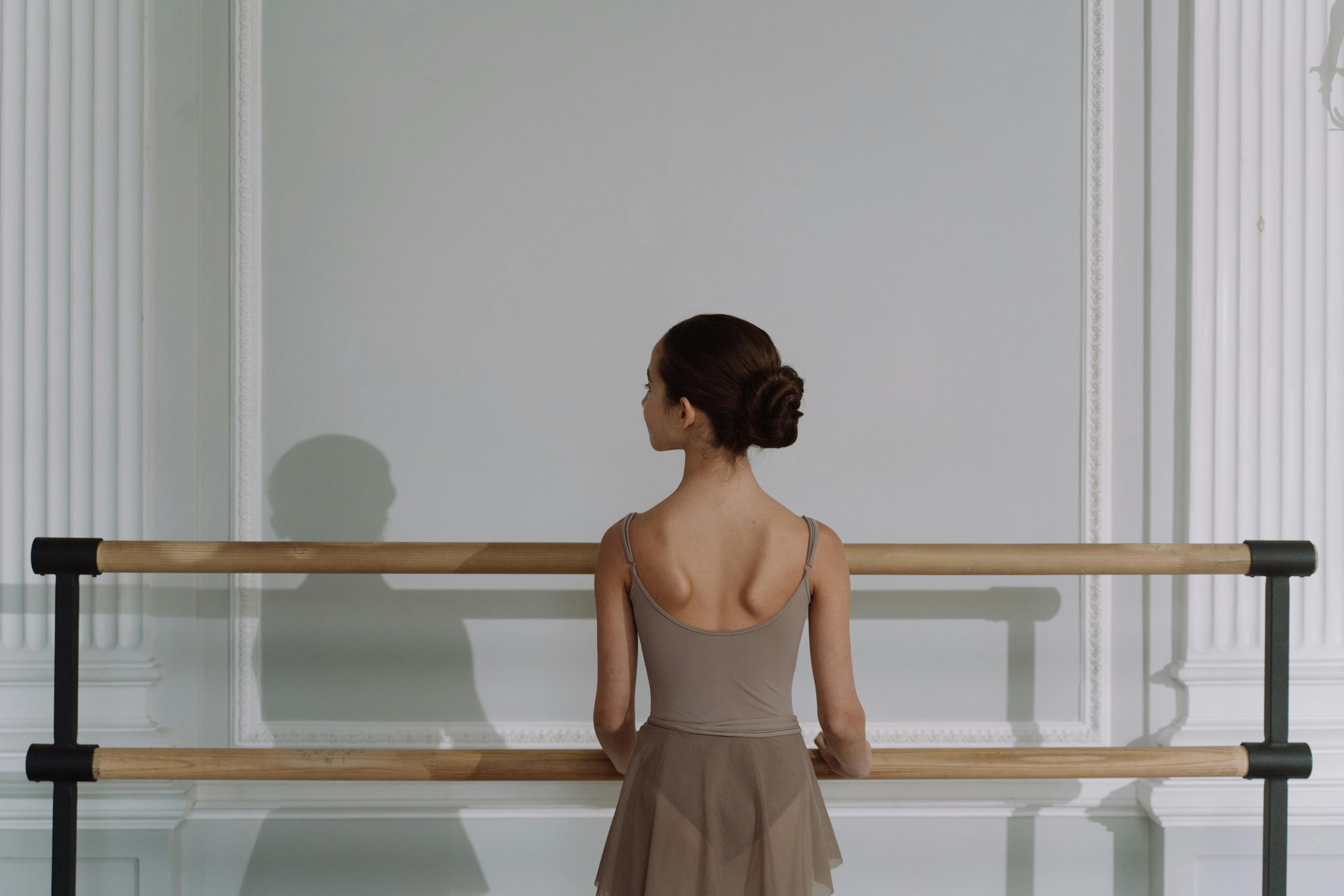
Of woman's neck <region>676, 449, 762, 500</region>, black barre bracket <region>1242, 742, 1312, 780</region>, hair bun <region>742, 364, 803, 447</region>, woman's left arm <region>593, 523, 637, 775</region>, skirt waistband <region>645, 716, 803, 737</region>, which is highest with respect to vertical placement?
hair bun <region>742, 364, 803, 447</region>

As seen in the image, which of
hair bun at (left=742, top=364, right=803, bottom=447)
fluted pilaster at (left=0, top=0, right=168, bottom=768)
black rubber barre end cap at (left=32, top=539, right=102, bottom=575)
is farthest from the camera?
fluted pilaster at (left=0, top=0, right=168, bottom=768)

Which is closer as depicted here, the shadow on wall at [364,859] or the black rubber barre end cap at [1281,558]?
the black rubber barre end cap at [1281,558]

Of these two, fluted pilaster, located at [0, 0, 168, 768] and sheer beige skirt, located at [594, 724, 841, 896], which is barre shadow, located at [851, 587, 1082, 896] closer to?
sheer beige skirt, located at [594, 724, 841, 896]

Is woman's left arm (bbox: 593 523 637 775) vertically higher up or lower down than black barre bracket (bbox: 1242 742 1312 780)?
higher up

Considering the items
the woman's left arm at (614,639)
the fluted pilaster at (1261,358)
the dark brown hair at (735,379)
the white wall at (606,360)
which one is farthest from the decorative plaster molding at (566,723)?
the dark brown hair at (735,379)

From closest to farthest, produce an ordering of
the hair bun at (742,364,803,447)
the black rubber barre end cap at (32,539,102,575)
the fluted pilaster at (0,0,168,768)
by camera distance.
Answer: the hair bun at (742,364,803,447) < the black rubber barre end cap at (32,539,102,575) < the fluted pilaster at (0,0,168,768)

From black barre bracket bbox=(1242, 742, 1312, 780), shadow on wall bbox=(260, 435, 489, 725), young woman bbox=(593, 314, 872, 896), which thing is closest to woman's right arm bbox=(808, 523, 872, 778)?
young woman bbox=(593, 314, 872, 896)

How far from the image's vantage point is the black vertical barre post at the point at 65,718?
119 centimetres

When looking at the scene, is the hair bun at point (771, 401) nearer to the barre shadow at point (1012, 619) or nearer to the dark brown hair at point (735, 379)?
the dark brown hair at point (735, 379)

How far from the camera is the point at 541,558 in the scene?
3.88 ft

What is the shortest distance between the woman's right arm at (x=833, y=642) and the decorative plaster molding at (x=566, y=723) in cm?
65

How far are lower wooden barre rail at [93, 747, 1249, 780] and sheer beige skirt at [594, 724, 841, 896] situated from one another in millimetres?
190

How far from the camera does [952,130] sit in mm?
1604

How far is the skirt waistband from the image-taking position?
0.98m
